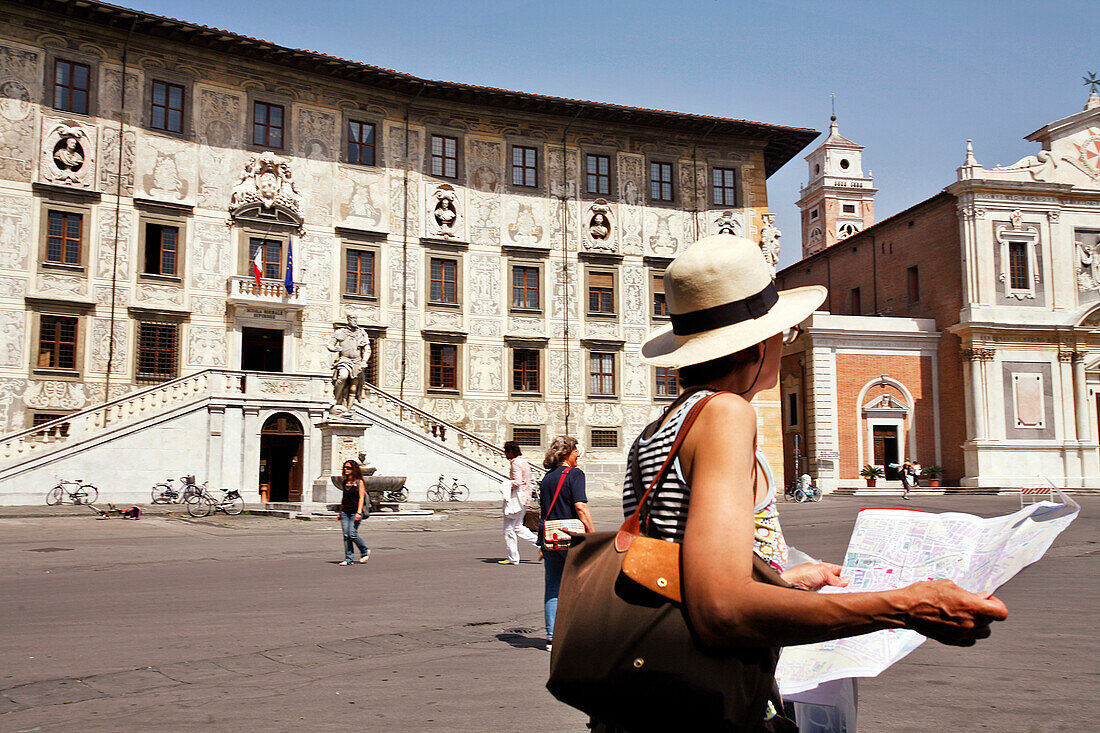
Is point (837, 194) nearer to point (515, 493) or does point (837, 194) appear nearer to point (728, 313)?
point (515, 493)

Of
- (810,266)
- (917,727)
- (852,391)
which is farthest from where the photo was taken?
(810,266)

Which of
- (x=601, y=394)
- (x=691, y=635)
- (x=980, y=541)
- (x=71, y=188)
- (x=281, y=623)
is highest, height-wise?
(x=71, y=188)

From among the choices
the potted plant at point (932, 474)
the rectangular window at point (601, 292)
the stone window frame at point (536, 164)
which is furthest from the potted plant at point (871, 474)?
the stone window frame at point (536, 164)

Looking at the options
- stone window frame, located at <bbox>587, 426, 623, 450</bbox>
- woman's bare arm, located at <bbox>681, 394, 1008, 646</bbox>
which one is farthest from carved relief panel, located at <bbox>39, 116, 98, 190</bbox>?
woman's bare arm, located at <bbox>681, 394, 1008, 646</bbox>

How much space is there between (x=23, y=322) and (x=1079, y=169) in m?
46.1

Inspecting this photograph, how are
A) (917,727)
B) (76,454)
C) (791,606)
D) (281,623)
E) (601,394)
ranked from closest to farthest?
(791,606)
(917,727)
(281,623)
(76,454)
(601,394)

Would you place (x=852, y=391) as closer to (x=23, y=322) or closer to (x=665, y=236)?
(x=665, y=236)

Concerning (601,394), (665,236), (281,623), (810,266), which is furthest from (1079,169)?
(281,623)

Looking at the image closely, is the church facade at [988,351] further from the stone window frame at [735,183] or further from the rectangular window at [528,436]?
the rectangular window at [528,436]

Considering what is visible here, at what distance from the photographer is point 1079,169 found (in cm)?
4528

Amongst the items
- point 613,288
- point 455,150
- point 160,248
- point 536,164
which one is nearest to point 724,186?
point 613,288

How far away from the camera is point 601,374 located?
3944 cm

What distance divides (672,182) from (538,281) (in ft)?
25.6

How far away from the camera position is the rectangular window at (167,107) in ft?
109
